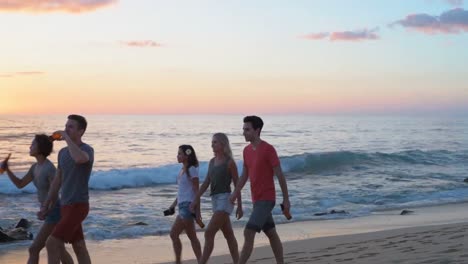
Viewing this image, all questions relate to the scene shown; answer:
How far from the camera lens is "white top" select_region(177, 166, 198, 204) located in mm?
7814

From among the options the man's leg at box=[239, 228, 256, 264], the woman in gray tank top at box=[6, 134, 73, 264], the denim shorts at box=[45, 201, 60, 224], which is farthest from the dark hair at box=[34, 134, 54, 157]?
the man's leg at box=[239, 228, 256, 264]

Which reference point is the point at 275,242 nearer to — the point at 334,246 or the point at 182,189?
the point at 182,189

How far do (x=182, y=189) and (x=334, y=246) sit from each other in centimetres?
304

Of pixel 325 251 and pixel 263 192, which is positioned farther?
pixel 325 251

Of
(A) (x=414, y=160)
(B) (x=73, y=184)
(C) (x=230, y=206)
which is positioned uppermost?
(B) (x=73, y=184)

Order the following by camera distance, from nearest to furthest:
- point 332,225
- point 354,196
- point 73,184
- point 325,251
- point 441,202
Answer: point 73,184, point 325,251, point 332,225, point 441,202, point 354,196

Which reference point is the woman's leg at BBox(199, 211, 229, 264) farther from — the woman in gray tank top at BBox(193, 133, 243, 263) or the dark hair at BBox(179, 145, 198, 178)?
the dark hair at BBox(179, 145, 198, 178)

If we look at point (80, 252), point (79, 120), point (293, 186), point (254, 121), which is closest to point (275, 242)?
point (254, 121)

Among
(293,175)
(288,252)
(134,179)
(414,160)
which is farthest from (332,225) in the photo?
(414,160)

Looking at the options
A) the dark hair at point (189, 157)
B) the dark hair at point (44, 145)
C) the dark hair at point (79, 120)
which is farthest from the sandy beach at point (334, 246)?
the dark hair at point (79, 120)

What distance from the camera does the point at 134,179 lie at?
26453 millimetres

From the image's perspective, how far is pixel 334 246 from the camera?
31.9 feet

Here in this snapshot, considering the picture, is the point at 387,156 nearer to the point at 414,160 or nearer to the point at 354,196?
the point at 414,160

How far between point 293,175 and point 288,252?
66.8 ft
